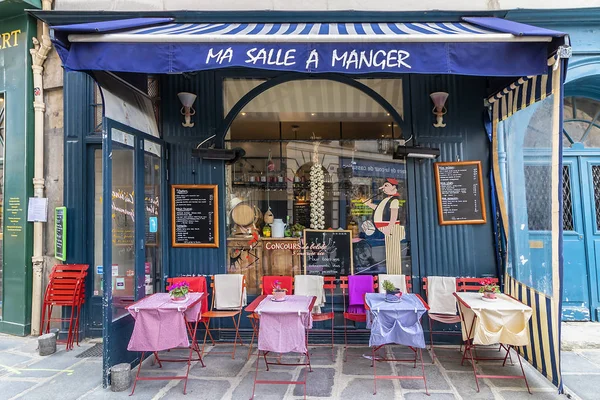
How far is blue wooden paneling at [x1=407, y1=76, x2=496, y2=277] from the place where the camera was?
18.3 feet

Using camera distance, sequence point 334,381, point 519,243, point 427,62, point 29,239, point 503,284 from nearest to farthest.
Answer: point 427,62 < point 334,381 < point 519,243 < point 503,284 < point 29,239

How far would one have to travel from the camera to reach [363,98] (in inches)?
237

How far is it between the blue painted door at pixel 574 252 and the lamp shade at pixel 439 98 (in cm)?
238

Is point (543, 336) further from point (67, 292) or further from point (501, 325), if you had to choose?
point (67, 292)

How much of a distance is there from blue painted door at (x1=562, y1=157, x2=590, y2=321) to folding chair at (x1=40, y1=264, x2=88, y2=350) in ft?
24.1

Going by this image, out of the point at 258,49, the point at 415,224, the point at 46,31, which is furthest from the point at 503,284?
the point at 46,31

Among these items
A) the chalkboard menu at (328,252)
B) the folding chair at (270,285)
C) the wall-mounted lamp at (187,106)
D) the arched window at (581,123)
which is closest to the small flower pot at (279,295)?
the folding chair at (270,285)

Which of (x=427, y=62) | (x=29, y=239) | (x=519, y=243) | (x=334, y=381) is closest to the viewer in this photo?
(x=427, y=62)

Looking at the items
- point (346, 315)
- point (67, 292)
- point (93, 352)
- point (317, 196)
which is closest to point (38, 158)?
point (67, 292)

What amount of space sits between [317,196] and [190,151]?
6.86ft

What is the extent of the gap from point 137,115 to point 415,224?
419cm

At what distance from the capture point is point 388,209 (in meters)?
5.93

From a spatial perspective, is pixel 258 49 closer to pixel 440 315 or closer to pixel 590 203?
pixel 440 315

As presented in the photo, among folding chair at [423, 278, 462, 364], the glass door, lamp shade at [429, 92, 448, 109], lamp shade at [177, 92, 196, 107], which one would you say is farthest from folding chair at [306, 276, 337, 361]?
lamp shade at [177, 92, 196, 107]
